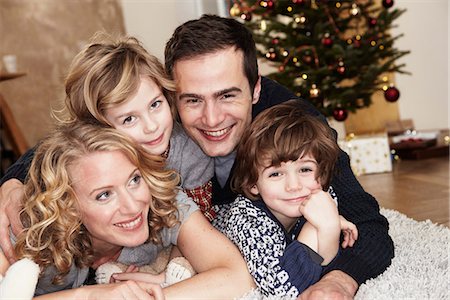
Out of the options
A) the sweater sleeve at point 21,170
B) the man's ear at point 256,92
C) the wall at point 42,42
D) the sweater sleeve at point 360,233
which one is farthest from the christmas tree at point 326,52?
the wall at point 42,42

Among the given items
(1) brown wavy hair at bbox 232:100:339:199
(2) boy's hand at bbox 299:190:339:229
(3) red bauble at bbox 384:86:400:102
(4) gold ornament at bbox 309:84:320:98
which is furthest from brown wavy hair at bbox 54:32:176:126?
(3) red bauble at bbox 384:86:400:102

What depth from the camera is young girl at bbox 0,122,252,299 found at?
158 centimetres

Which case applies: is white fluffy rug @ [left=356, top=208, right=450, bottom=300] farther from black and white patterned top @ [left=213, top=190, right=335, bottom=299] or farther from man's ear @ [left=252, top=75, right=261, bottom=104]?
man's ear @ [left=252, top=75, right=261, bottom=104]

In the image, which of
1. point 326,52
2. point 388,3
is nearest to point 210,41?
point 326,52

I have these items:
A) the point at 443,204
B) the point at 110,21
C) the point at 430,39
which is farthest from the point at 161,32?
the point at 443,204

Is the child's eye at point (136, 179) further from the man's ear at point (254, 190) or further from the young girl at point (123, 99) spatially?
the man's ear at point (254, 190)

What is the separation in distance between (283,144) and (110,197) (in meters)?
0.51

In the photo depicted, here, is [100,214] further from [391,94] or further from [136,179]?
[391,94]

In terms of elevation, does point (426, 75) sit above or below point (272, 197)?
below

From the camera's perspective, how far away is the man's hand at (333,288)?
1403mm

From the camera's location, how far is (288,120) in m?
1.76

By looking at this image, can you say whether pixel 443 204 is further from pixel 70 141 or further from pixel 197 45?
pixel 70 141

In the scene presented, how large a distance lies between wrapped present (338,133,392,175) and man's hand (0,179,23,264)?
2.64 m

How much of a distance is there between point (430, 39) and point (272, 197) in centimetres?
402
